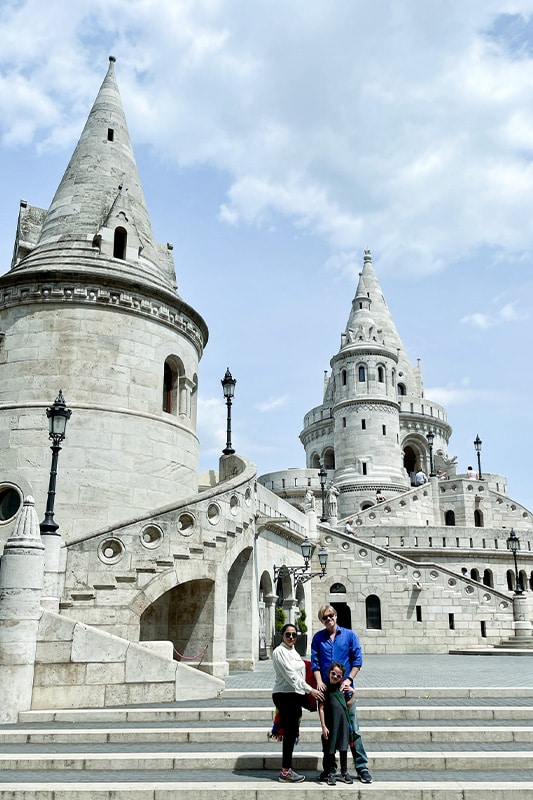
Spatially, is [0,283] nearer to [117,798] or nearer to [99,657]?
[99,657]

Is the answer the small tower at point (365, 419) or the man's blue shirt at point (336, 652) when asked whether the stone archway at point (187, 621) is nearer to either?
the man's blue shirt at point (336, 652)

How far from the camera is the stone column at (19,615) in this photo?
933 centimetres

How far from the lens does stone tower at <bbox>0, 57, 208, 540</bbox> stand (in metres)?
15.4

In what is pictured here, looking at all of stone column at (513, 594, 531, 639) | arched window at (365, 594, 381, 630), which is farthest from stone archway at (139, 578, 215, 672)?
stone column at (513, 594, 531, 639)

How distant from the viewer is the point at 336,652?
22.2 ft

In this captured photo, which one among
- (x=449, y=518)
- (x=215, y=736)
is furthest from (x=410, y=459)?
(x=215, y=736)

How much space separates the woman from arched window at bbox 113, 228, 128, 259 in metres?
13.2

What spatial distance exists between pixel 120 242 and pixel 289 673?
13.8m

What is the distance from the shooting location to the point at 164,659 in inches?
407

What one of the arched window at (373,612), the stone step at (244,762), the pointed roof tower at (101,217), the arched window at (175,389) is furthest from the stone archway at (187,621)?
the arched window at (373,612)

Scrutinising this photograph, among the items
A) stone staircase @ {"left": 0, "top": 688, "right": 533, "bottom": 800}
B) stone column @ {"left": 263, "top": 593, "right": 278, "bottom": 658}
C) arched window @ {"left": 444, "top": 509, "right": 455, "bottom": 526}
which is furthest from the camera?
A: arched window @ {"left": 444, "top": 509, "right": 455, "bottom": 526}

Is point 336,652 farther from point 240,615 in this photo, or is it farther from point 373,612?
point 373,612

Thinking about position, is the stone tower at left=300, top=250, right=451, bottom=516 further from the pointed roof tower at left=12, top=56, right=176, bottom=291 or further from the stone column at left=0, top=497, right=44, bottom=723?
the stone column at left=0, top=497, right=44, bottom=723

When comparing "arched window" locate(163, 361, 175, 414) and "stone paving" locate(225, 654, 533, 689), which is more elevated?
"arched window" locate(163, 361, 175, 414)
